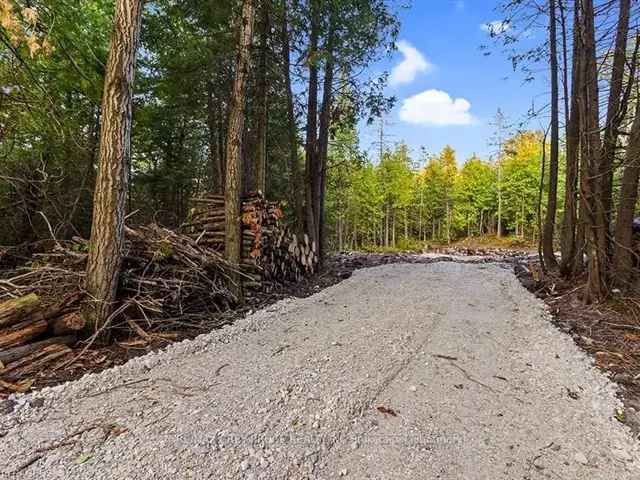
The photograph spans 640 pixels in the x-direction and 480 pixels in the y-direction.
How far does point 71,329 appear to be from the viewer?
331 cm

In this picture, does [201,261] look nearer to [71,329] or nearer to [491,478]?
[71,329]

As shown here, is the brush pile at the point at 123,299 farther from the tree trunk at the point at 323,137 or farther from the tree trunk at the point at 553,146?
the tree trunk at the point at 553,146

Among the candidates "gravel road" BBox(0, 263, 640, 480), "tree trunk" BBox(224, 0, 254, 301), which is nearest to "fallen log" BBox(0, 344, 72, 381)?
"gravel road" BBox(0, 263, 640, 480)

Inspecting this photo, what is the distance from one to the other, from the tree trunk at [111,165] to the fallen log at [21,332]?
0.38m

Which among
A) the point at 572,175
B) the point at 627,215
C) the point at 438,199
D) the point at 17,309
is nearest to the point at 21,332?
the point at 17,309

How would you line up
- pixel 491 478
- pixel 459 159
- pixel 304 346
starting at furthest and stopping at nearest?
1. pixel 459 159
2. pixel 304 346
3. pixel 491 478

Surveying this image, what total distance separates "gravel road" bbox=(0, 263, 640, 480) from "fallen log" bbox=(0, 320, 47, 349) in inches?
30.4

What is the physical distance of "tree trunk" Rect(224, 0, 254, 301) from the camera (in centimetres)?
538

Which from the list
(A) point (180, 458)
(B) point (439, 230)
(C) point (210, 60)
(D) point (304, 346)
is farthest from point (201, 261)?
(B) point (439, 230)

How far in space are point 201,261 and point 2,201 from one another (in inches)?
200

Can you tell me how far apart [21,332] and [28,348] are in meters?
0.17

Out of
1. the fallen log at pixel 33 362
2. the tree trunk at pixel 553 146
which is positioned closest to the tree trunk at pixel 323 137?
the tree trunk at pixel 553 146

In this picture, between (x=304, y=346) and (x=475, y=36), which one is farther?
(x=475, y=36)

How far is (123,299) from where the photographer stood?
12.5ft
